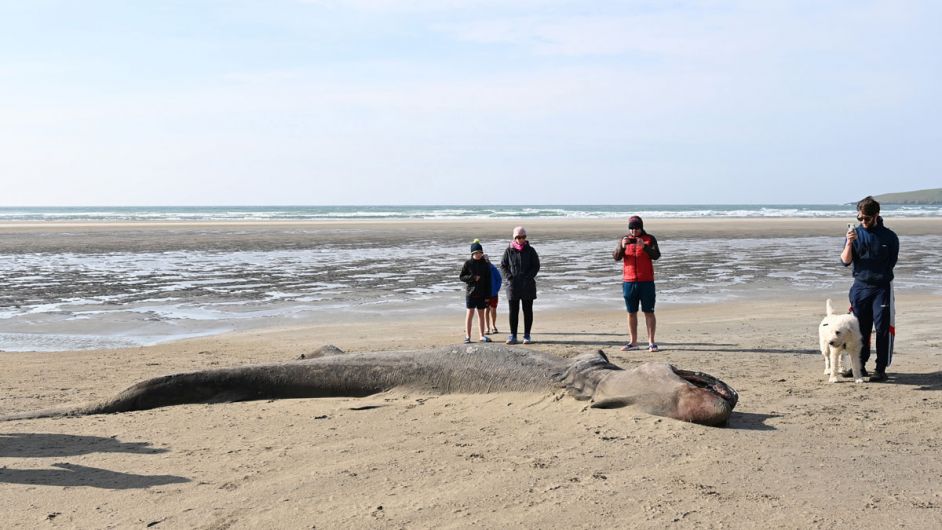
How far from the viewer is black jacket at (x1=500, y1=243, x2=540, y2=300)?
41.4 ft

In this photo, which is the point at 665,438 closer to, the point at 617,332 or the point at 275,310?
the point at 617,332

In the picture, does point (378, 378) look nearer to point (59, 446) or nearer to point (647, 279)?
point (59, 446)

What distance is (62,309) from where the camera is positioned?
16469 millimetres

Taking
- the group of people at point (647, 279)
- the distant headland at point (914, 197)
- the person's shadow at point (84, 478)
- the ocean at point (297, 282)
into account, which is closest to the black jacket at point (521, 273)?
the group of people at point (647, 279)

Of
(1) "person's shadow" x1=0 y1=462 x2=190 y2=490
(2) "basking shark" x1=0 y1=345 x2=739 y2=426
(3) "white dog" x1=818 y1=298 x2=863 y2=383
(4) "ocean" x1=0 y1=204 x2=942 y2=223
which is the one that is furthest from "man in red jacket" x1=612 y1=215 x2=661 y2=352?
(4) "ocean" x1=0 y1=204 x2=942 y2=223

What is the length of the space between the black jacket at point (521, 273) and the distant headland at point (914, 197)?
6494 inches

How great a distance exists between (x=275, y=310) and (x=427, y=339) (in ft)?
15.9

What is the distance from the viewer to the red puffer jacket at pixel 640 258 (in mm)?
11588

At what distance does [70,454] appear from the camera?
642 cm

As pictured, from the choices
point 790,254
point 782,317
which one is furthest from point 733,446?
point 790,254

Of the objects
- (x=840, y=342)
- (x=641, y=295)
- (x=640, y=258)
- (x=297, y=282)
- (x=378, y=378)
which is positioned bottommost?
(x=297, y=282)

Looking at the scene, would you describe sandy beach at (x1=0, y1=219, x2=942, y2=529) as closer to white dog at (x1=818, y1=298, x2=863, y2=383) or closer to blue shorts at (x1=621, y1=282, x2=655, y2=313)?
white dog at (x1=818, y1=298, x2=863, y2=383)

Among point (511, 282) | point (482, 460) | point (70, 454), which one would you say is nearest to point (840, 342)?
point (482, 460)

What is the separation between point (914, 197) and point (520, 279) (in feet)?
593
